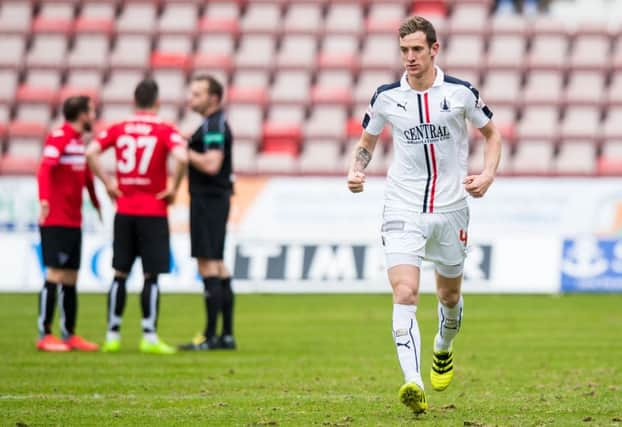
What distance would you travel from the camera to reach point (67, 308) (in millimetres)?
11578

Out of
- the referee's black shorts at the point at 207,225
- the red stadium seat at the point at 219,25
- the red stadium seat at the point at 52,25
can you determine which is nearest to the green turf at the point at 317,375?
the referee's black shorts at the point at 207,225

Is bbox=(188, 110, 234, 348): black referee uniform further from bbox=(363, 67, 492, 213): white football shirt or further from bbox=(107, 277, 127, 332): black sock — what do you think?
bbox=(363, 67, 492, 213): white football shirt

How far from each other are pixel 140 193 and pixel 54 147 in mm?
933

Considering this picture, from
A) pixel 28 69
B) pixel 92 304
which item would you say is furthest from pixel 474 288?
pixel 28 69

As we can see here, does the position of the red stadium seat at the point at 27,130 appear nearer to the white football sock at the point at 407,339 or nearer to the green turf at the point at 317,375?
the green turf at the point at 317,375

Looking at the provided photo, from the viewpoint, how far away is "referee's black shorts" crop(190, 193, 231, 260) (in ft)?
37.6

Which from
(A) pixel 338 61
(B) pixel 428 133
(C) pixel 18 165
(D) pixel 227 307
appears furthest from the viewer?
(A) pixel 338 61

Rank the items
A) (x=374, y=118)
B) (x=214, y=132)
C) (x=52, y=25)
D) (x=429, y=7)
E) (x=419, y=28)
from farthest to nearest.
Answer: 1. (x=52, y=25)
2. (x=429, y=7)
3. (x=214, y=132)
4. (x=374, y=118)
5. (x=419, y=28)

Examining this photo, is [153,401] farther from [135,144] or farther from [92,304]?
[92,304]

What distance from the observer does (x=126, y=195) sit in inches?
443

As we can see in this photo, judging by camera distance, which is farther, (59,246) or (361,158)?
(59,246)

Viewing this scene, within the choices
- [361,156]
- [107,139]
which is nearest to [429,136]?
[361,156]

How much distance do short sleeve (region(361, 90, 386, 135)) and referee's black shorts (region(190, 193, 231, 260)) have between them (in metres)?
4.01

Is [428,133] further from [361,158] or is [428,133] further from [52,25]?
[52,25]
